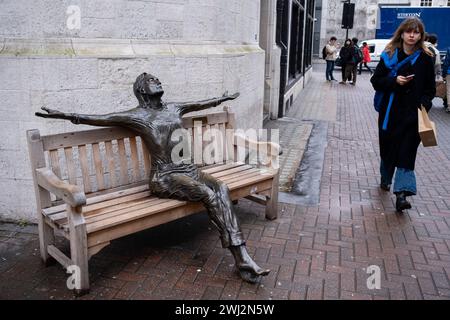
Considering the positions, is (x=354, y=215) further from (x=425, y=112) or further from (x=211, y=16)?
(x=211, y=16)

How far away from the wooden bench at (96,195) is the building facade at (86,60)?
46 cm

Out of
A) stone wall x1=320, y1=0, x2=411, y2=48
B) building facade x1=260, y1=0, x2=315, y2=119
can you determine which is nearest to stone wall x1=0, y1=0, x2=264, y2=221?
→ building facade x1=260, y1=0, x2=315, y2=119

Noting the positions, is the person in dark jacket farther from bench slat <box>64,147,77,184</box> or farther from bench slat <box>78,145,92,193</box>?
bench slat <box>64,147,77,184</box>

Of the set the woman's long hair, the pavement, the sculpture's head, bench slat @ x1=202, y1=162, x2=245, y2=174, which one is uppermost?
the woman's long hair

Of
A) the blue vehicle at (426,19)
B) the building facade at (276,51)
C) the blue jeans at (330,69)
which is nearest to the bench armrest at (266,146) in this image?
the building facade at (276,51)

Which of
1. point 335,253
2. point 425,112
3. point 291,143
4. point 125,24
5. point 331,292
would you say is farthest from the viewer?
point 291,143

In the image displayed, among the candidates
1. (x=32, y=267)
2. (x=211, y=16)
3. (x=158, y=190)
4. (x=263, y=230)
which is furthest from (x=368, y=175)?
(x=32, y=267)

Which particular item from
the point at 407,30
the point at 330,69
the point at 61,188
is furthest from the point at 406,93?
the point at 330,69

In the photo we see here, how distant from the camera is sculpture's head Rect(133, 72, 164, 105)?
378 centimetres

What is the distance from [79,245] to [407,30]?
12.1 ft

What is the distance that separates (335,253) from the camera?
3891mm

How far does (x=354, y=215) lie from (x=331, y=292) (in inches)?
64.0

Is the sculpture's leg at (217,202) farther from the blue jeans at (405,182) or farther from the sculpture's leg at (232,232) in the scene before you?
the blue jeans at (405,182)

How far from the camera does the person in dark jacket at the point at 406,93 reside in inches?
183
